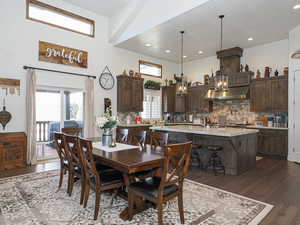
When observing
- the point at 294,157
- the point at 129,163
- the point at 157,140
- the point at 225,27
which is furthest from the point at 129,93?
the point at 294,157

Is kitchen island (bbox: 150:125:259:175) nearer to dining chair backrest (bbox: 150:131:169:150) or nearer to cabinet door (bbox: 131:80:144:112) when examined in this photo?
dining chair backrest (bbox: 150:131:169:150)

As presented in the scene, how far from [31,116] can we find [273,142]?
22.8ft

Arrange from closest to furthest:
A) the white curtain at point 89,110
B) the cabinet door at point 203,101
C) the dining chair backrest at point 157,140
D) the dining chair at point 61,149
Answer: the dining chair at point 61,149, the dining chair backrest at point 157,140, the white curtain at point 89,110, the cabinet door at point 203,101

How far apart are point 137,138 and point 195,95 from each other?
497cm

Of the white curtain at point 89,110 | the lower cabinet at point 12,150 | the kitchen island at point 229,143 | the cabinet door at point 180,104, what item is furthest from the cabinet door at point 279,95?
the lower cabinet at point 12,150

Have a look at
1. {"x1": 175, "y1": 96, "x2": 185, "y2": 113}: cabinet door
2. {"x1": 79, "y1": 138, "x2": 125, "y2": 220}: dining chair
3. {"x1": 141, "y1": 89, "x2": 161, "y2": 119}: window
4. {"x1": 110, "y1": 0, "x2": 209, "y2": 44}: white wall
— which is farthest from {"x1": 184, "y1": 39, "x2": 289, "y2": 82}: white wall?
{"x1": 79, "y1": 138, "x2": 125, "y2": 220}: dining chair

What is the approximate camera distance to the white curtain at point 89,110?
609 centimetres

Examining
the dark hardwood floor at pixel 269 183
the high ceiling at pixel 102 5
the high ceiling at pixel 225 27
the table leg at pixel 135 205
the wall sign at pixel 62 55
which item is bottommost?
the dark hardwood floor at pixel 269 183

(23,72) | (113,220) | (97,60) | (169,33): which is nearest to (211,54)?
(169,33)

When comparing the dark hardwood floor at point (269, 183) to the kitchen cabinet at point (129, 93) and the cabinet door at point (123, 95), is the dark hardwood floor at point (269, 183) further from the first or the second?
the kitchen cabinet at point (129, 93)

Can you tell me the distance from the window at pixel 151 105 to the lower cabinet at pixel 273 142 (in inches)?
168

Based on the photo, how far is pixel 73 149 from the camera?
2918 millimetres

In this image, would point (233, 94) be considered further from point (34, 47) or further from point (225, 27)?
point (34, 47)

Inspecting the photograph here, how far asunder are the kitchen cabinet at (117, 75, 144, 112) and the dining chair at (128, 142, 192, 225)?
470cm
